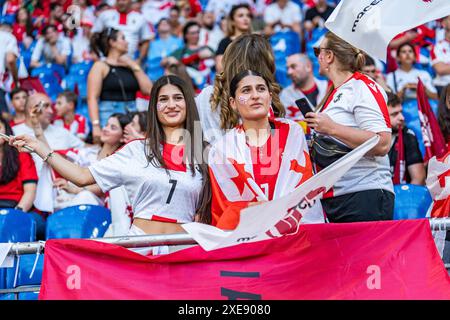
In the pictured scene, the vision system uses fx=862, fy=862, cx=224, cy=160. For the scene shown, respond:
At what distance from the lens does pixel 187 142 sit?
5.13 meters

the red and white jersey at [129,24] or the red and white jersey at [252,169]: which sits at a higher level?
the red and white jersey at [129,24]

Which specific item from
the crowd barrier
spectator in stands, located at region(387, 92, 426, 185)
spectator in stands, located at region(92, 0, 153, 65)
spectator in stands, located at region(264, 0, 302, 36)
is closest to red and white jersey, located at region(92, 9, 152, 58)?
spectator in stands, located at region(92, 0, 153, 65)

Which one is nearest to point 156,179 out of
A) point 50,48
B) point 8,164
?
point 8,164

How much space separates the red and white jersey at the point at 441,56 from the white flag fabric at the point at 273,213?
602cm

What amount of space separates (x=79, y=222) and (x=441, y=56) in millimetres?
5286

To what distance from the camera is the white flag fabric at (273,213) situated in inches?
154

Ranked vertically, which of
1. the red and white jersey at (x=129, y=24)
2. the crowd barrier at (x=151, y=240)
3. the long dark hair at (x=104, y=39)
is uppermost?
the red and white jersey at (x=129, y=24)

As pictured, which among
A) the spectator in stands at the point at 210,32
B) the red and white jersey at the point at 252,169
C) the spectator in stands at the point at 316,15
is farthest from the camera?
the spectator in stands at the point at 316,15

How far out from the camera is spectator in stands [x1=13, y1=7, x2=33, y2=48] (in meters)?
14.8

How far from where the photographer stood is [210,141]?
5379 millimetres

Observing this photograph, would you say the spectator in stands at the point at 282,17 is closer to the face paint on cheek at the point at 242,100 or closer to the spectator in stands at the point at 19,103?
the spectator in stands at the point at 19,103

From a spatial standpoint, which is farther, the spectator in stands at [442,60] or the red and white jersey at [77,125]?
the red and white jersey at [77,125]

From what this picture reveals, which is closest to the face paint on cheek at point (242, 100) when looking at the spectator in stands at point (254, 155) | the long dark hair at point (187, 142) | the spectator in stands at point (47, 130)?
the spectator in stands at point (254, 155)

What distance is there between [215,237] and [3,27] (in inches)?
380
